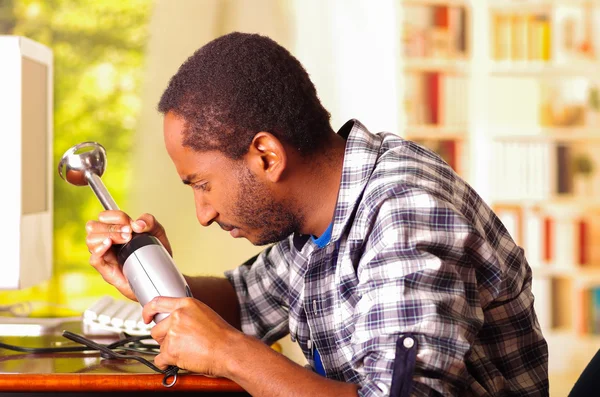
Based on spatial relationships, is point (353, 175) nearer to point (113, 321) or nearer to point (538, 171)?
point (113, 321)

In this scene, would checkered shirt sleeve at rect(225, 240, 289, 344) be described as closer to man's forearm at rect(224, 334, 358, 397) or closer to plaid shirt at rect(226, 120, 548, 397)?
plaid shirt at rect(226, 120, 548, 397)

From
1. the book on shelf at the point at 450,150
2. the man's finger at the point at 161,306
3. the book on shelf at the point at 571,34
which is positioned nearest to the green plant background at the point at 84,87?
the book on shelf at the point at 450,150

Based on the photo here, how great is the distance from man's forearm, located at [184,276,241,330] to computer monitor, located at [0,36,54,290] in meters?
0.31

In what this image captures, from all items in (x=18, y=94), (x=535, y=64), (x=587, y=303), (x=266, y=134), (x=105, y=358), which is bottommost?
(x=587, y=303)

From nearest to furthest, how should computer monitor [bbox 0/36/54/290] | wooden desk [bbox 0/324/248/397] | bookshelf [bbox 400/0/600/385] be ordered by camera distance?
1. wooden desk [bbox 0/324/248/397]
2. computer monitor [bbox 0/36/54/290]
3. bookshelf [bbox 400/0/600/385]

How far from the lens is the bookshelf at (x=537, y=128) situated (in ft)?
10.5

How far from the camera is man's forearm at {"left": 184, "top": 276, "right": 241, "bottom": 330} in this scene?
1250 millimetres

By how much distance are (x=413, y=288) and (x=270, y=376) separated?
0.19 m

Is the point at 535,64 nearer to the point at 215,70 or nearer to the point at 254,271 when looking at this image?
the point at 254,271

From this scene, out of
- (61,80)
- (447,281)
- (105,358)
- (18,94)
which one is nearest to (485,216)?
(447,281)

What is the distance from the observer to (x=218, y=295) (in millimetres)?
1276

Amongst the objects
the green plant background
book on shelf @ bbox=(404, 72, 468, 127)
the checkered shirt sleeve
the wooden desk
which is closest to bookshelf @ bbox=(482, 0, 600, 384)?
book on shelf @ bbox=(404, 72, 468, 127)

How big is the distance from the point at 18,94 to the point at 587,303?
2.62 metres

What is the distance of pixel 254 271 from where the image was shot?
1317mm
